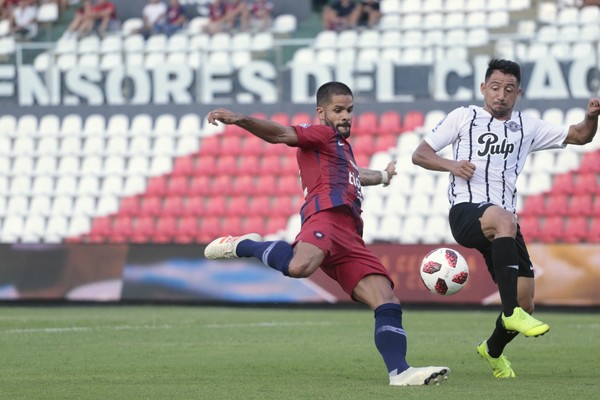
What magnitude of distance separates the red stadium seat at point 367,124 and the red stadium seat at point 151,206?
3.46 meters

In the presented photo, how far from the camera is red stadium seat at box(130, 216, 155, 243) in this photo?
789 inches

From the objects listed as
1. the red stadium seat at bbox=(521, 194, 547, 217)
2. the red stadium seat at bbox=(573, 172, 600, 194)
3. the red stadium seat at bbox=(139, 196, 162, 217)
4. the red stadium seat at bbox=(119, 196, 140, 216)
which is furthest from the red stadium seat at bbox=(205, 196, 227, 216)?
the red stadium seat at bbox=(573, 172, 600, 194)

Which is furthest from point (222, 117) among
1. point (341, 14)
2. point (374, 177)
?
point (341, 14)

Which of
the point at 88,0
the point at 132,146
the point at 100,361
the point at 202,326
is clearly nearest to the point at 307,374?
the point at 100,361

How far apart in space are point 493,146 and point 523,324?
1422 millimetres

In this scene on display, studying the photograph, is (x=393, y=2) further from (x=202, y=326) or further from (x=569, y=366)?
(x=569, y=366)

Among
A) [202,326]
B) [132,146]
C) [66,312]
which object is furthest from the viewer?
[132,146]

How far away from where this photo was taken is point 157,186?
20.8 meters

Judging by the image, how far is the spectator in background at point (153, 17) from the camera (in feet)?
75.9

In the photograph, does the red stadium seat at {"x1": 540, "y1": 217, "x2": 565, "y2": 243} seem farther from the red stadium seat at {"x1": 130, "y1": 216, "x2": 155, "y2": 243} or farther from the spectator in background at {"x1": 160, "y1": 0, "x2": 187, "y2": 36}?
the spectator in background at {"x1": 160, "y1": 0, "x2": 187, "y2": 36}

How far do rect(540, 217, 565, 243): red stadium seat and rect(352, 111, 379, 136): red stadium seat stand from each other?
11.7 ft

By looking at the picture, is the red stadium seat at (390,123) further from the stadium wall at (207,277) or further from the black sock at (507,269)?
the black sock at (507,269)

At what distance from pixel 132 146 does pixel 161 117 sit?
720 millimetres

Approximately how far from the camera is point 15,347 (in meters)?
10.5
